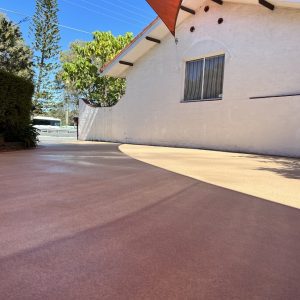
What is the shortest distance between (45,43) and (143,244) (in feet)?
73.2

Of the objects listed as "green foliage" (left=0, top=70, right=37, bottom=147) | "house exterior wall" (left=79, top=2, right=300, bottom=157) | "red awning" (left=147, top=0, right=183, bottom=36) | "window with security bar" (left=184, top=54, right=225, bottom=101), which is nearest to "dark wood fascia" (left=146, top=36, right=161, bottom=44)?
"house exterior wall" (left=79, top=2, right=300, bottom=157)

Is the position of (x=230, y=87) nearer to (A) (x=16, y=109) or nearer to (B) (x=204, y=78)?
(B) (x=204, y=78)

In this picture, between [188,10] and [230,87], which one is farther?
[188,10]

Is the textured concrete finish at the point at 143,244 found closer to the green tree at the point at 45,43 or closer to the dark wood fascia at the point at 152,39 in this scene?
the dark wood fascia at the point at 152,39

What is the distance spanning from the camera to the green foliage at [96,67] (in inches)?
791

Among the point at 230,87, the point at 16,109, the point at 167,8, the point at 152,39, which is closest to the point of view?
the point at 167,8

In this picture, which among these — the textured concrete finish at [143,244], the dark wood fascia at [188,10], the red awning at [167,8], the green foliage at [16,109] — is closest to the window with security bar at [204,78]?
the dark wood fascia at [188,10]

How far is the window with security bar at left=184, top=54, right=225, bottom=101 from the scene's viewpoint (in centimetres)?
1211

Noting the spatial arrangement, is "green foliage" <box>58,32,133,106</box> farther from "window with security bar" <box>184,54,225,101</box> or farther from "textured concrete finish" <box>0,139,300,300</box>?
"textured concrete finish" <box>0,139,300,300</box>

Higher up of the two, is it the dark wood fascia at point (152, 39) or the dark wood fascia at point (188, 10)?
the dark wood fascia at point (188, 10)

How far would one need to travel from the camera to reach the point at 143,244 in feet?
7.88

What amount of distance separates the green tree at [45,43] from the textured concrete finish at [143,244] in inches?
793

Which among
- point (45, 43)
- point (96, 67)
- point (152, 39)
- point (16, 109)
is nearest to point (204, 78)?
point (152, 39)

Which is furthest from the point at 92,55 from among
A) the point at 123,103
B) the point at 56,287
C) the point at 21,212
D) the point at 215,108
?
the point at 56,287
